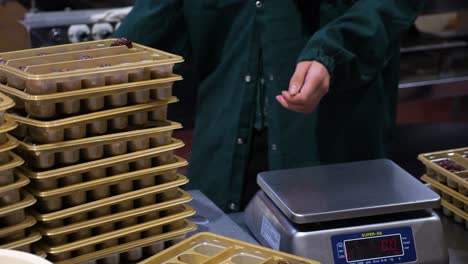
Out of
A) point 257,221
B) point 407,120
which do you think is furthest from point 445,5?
point 257,221

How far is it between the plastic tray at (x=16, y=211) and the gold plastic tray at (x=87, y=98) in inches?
5.4

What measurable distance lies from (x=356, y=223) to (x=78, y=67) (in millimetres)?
591

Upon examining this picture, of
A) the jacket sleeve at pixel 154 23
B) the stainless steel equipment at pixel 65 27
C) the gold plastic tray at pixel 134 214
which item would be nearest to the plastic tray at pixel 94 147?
the gold plastic tray at pixel 134 214

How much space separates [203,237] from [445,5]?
267 centimetres

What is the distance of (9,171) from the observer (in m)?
1.20

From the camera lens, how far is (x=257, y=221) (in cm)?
156

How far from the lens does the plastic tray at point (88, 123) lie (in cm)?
122

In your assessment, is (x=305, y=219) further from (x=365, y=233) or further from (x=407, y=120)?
(x=407, y=120)

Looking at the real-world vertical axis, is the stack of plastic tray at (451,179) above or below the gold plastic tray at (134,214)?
below

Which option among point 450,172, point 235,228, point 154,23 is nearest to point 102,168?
point 235,228

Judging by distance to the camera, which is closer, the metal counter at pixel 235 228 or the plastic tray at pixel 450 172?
the metal counter at pixel 235 228

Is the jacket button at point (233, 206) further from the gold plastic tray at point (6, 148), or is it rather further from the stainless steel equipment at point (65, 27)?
the stainless steel equipment at point (65, 27)

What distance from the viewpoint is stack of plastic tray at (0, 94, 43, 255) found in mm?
1186

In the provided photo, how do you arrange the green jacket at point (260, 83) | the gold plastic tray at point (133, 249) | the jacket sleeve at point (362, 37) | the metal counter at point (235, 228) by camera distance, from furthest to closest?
the green jacket at point (260, 83) < the jacket sleeve at point (362, 37) < the metal counter at point (235, 228) < the gold plastic tray at point (133, 249)
